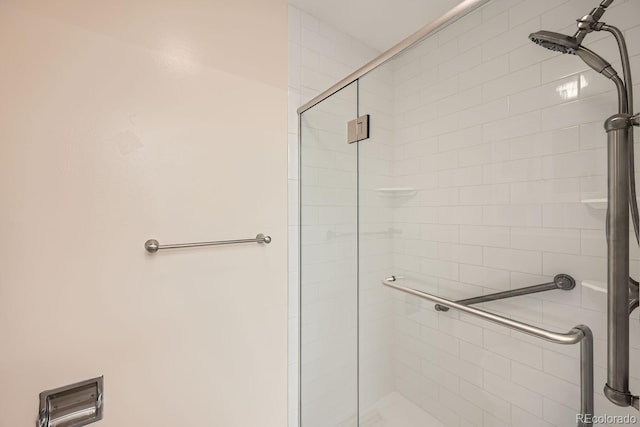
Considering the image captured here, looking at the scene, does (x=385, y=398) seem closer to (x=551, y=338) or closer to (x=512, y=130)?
(x=551, y=338)

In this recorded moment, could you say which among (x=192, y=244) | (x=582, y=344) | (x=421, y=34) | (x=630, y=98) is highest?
(x=421, y=34)

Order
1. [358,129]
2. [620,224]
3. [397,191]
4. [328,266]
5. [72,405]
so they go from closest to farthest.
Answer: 1. [620,224]
2. [72,405]
3. [397,191]
4. [358,129]
5. [328,266]

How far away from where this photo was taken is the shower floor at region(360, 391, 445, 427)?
42.8 inches

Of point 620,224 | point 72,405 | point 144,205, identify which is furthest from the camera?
point 144,205

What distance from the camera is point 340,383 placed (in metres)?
1.25

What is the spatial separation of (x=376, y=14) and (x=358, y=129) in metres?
0.67

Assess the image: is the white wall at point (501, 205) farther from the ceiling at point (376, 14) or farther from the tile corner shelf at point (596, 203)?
the ceiling at point (376, 14)

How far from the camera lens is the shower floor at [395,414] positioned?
109 cm

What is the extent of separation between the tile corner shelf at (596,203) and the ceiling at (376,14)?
1.12 metres

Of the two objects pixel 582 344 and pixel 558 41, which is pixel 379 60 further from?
pixel 582 344

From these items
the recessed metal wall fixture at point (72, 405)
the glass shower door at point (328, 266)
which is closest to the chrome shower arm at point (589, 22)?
the glass shower door at point (328, 266)

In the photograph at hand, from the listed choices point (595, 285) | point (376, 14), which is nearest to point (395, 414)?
point (595, 285)

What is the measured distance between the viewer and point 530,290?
87 centimetres

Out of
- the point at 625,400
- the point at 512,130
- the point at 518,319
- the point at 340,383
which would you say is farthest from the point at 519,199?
the point at 340,383
